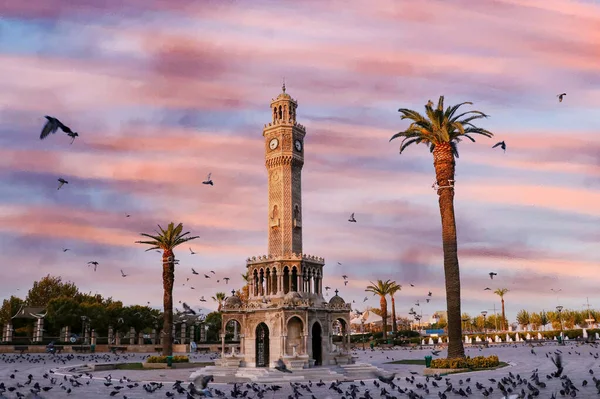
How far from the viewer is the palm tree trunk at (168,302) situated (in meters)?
51.2

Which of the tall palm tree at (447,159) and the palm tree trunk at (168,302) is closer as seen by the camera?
the tall palm tree at (447,159)

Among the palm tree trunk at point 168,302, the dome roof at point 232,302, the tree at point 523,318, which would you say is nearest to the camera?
the dome roof at point 232,302

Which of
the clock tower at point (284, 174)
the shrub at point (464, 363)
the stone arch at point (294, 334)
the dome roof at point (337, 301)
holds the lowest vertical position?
the shrub at point (464, 363)

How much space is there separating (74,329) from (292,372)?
57.0 metres

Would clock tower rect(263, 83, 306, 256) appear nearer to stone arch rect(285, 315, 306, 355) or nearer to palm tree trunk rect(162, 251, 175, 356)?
stone arch rect(285, 315, 306, 355)

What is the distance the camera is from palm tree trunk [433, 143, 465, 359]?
35.4 metres

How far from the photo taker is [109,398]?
2312 centimetres

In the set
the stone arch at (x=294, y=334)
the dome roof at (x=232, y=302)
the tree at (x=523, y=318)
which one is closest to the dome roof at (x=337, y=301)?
the stone arch at (x=294, y=334)

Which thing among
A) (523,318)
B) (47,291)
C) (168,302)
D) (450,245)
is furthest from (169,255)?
(523,318)

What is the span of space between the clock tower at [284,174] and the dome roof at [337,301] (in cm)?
578

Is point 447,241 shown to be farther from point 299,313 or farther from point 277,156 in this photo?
point 277,156

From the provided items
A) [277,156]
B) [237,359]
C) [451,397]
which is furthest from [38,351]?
[451,397]

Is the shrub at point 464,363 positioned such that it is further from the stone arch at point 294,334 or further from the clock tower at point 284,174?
the clock tower at point 284,174

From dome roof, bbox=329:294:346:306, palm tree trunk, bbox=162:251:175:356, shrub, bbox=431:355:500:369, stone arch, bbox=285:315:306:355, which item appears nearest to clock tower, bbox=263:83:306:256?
dome roof, bbox=329:294:346:306
